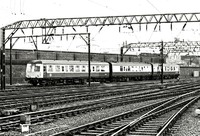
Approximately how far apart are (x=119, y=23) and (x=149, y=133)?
67.5 feet

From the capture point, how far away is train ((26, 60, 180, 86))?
38.3 meters

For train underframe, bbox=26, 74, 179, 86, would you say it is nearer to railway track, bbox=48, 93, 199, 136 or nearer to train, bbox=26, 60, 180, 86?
train, bbox=26, 60, 180, 86

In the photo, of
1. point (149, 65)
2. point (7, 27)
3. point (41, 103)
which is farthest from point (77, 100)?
point (149, 65)

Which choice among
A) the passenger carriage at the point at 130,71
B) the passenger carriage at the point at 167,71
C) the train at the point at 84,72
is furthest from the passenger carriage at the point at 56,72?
the passenger carriage at the point at 167,71

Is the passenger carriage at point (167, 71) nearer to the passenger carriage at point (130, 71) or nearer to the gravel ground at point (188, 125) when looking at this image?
the passenger carriage at point (130, 71)

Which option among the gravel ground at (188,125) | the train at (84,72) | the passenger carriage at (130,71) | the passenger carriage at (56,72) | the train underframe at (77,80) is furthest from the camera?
the passenger carriage at (130,71)

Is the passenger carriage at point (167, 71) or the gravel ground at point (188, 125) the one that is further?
the passenger carriage at point (167, 71)

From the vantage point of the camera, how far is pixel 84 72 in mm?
43750

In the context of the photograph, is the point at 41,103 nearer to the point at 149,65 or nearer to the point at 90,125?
the point at 90,125

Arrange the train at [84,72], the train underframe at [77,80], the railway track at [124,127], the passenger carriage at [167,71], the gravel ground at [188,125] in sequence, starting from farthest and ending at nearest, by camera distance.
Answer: the passenger carriage at [167,71] < the train underframe at [77,80] < the train at [84,72] < the gravel ground at [188,125] < the railway track at [124,127]

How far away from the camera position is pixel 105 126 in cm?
1363

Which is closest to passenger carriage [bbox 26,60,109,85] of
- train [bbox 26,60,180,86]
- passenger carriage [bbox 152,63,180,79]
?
train [bbox 26,60,180,86]

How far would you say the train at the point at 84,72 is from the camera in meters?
Result: 38.3

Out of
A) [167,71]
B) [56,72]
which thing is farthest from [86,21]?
[167,71]
